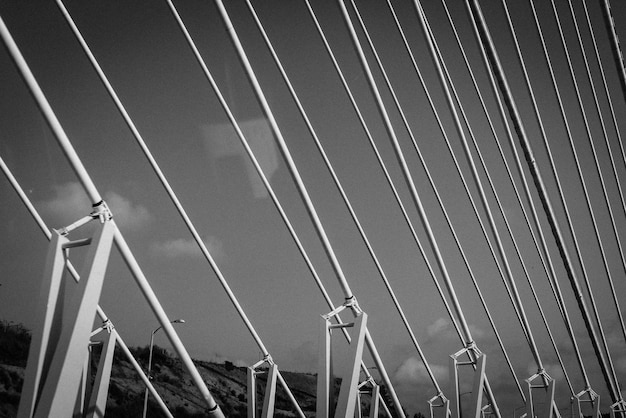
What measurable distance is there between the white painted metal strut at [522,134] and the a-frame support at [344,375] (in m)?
5.61

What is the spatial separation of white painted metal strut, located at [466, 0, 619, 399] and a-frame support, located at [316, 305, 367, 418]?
18.4ft

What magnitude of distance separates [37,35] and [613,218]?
1986 cm

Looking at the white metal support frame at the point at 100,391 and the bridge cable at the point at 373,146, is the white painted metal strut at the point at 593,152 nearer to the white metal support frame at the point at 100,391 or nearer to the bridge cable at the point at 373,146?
the bridge cable at the point at 373,146

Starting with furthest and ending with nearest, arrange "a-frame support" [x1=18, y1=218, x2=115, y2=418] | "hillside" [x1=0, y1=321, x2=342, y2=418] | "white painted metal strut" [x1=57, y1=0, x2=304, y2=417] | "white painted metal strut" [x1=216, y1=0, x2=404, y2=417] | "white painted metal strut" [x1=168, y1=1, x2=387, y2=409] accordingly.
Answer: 1. "hillside" [x1=0, y1=321, x2=342, y2=418]
2. "white painted metal strut" [x1=168, y1=1, x2=387, y2=409]
3. "white painted metal strut" [x1=57, y1=0, x2=304, y2=417]
4. "white painted metal strut" [x1=216, y1=0, x2=404, y2=417]
5. "a-frame support" [x1=18, y1=218, x2=115, y2=418]

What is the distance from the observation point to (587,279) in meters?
16.2

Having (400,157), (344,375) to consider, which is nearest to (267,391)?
(344,375)

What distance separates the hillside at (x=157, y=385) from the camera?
32.1 m

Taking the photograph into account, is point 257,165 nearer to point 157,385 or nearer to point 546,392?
point 546,392

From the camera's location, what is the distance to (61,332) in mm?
6219

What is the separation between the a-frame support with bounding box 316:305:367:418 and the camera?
30.5 feet

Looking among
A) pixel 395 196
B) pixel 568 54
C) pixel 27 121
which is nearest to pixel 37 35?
pixel 27 121

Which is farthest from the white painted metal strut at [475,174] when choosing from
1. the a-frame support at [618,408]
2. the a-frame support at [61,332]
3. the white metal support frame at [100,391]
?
the a-frame support at [618,408]

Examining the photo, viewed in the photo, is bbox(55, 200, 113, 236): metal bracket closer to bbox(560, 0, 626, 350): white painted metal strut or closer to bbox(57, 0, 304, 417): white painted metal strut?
bbox(57, 0, 304, 417): white painted metal strut

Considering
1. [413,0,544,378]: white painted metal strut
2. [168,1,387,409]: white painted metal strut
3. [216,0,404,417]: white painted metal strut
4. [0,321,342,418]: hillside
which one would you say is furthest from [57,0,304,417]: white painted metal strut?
[0,321,342,418]: hillside
